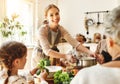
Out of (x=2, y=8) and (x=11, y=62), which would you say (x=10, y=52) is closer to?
(x=11, y=62)

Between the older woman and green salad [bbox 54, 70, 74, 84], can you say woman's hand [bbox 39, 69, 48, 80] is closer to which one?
green salad [bbox 54, 70, 74, 84]

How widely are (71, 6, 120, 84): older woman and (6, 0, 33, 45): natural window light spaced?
4375 mm

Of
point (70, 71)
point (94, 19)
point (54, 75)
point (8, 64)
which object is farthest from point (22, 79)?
point (94, 19)

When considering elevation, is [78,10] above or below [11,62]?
above

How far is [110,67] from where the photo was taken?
1141 millimetres

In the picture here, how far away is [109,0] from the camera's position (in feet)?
19.7

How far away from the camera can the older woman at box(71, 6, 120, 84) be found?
113 centimetres

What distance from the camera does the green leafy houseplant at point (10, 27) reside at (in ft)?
15.5

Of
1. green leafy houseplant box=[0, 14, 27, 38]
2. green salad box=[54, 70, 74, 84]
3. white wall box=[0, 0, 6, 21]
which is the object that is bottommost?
green salad box=[54, 70, 74, 84]

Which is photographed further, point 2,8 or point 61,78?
point 2,8

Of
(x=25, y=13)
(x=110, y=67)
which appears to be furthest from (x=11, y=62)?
(x=25, y=13)

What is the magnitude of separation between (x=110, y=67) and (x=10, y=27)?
12.9 ft

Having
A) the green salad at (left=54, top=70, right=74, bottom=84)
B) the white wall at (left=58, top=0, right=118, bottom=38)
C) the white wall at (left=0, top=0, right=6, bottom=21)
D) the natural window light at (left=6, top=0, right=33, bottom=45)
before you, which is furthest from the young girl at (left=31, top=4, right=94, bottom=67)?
the white wall at (left=58, top=0, right=118, bottom=38)

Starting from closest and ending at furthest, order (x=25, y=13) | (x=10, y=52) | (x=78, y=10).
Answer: (x=10, y=52) → (x=25, y=13) → (x=78, y=10)
